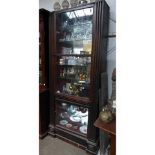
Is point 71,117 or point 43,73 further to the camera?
point 71,117

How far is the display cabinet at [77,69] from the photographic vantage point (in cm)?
198

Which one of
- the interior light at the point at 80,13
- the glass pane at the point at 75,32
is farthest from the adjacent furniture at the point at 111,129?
the interior light at the point at 80,13

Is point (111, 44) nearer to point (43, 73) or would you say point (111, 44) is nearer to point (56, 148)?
point (43, 73)

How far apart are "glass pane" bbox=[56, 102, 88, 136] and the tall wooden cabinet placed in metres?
0.20

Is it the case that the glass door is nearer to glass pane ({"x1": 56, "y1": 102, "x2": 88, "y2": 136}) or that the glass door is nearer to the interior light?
the interior light

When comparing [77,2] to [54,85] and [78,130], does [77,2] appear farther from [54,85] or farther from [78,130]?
[78,130]

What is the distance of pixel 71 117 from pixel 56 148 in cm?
54

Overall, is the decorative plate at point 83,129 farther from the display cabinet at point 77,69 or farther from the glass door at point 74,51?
the glass door at point 74,51

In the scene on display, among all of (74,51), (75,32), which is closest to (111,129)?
(74,51)

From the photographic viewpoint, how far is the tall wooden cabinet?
235 cm

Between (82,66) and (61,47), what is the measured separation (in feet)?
1.51

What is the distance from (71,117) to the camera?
8.45 ft

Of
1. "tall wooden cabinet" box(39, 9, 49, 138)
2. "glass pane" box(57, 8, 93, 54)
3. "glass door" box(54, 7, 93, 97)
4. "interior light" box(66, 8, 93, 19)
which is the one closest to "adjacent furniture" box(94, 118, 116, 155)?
"glass door" box(54, 7, 93, 97)
